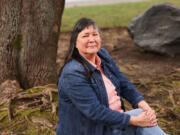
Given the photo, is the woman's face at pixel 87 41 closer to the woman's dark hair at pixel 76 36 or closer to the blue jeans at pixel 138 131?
the woman's dark hair at pixel 76 36

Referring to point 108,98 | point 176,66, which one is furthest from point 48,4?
point 176,66

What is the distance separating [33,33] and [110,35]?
5.91 m

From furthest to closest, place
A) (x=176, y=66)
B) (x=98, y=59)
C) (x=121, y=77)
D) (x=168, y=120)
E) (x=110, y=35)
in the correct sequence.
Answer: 1. (x=110, y=35)
2. (x=176, y=66)
3. (x=168, y=120)
4. (x=121, y=77)
5. (x=98, y=59)

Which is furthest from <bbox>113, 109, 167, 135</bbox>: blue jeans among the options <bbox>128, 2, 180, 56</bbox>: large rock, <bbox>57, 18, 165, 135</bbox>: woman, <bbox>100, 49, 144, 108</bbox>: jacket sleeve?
<bbox>128, 2, 180, 56</bbox>: large rock

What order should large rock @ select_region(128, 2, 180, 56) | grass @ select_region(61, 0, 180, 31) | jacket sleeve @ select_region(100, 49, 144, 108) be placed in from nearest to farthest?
jacket sleeve @ select_region(100, 49, 144, 108) < large rock @ select_region(128, 2, 180, 56) < grass @ select_region(61, 0, 180, 31)

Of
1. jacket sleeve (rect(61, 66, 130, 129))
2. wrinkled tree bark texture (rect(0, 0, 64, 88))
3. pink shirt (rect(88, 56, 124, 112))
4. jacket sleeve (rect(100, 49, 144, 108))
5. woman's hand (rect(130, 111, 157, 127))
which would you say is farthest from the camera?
wrinkled tree bark texture (rect(0, 0, 64, 88))

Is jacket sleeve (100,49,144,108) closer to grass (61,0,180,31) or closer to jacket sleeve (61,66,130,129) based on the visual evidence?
jacket sleeve (61,66,130,129)

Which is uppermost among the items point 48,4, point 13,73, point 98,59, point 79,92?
point 48,4

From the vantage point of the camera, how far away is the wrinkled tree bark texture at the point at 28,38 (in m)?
4.27

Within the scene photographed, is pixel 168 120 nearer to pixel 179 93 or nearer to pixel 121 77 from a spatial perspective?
pixel 179 93

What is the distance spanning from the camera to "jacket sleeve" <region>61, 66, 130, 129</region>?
7.39ft

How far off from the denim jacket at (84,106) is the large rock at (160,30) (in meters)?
4.89

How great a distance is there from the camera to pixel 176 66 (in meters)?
6.61

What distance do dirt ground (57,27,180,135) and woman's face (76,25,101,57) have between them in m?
2.04
